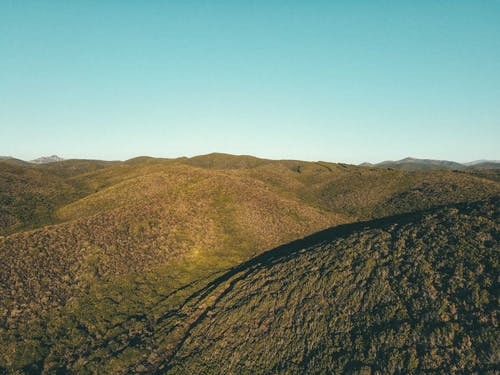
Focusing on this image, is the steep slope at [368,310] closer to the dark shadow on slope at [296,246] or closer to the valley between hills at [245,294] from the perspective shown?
the valley between hills at [245,294]

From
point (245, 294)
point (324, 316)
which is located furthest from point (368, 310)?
point (245, 294)

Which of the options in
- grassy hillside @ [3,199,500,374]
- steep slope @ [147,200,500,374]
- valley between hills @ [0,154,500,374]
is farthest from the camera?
valley between hills @ [0,154,500,374]

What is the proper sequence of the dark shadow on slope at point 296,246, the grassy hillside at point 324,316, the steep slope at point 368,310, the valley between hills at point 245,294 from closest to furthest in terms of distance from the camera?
1. the steep slope at point 368,310
2. the grassy hillside at point 324,316
3. the valley between hills at point 245,294
4. the dark shadow on slope at point 296,246

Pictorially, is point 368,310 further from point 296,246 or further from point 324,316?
point 296,246

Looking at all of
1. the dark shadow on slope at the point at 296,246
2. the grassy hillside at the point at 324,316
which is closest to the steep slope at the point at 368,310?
the grassy hillside at the point at 324,316

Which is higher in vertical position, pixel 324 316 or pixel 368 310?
pixel 368 310

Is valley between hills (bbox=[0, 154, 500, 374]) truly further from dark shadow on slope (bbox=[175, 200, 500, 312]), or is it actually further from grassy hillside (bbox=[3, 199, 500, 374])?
dark shadow on slope (bbox=[175, 200, 500, 312])

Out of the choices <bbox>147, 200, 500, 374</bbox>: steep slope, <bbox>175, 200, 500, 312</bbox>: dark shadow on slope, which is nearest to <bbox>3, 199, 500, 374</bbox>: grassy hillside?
<bbox>147, 200, 500, 374</bbox>: steep slope
